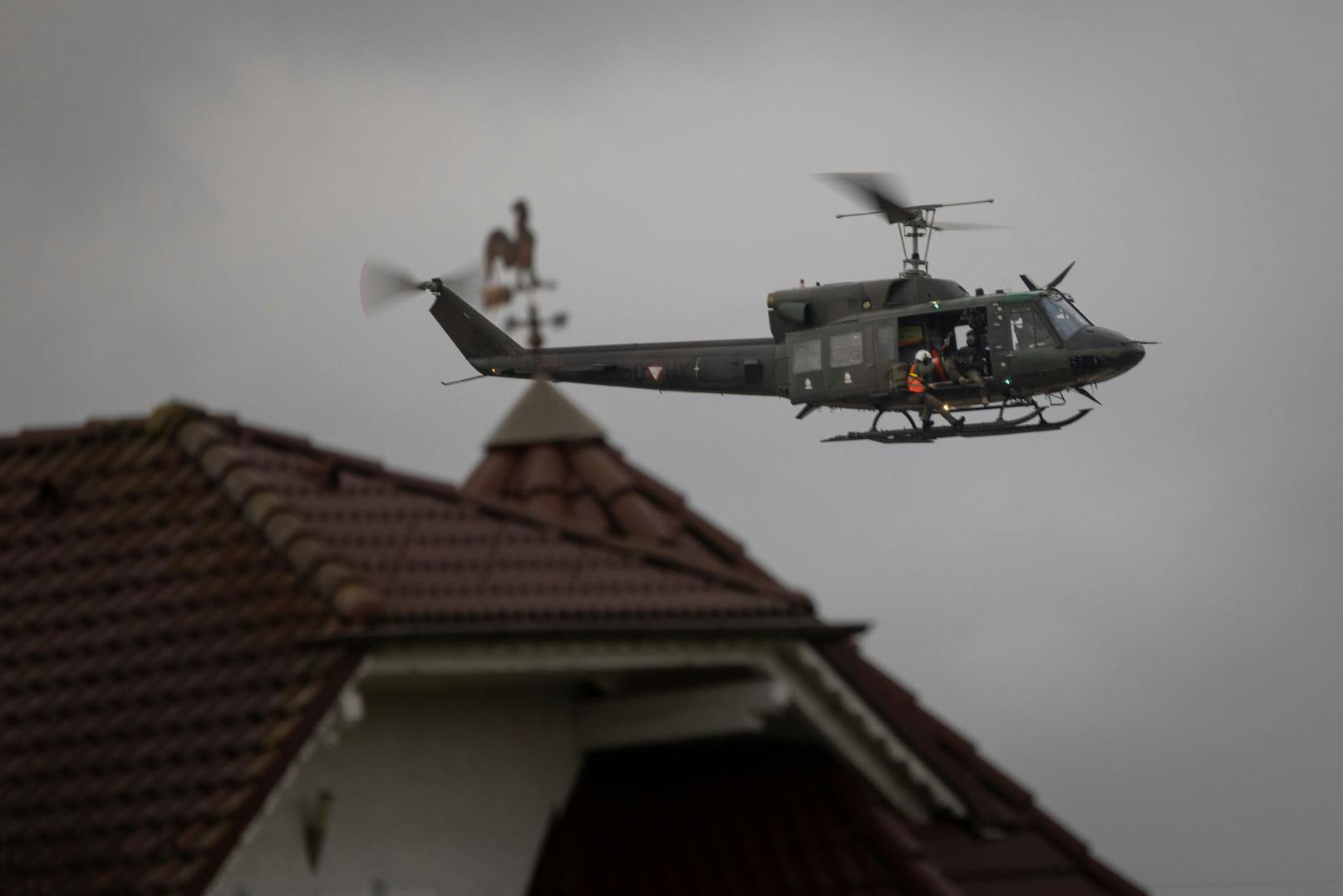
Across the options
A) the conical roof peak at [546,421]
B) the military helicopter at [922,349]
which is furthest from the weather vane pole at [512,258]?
the military helicopter at [922,349]

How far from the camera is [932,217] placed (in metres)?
32.3

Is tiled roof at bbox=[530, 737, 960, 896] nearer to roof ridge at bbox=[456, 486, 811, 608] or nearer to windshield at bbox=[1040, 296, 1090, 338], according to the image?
roof ridge at bbox=[456, 486, 811, 608]

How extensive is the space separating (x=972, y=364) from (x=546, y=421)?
21.6 meters

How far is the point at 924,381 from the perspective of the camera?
29.7 m

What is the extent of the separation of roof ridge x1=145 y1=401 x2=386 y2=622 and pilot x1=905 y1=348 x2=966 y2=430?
22.7m

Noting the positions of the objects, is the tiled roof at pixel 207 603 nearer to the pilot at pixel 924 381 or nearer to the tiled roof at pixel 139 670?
the tiled roof at pixel 139 670

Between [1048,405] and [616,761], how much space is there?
2269 cm

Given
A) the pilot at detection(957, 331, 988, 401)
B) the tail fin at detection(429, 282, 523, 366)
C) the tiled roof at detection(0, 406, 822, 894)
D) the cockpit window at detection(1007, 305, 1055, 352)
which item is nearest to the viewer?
the tiled roof at detection(0, 406, 822, 894)

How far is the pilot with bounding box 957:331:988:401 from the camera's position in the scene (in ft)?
96.7

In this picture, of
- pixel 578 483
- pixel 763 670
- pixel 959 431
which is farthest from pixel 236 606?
pixel 959 431

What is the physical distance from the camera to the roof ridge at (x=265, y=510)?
6363mm

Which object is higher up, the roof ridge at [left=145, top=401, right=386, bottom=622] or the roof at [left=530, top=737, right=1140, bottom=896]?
the roof ridge at [left=145, top=401, right=386, bottom=622]

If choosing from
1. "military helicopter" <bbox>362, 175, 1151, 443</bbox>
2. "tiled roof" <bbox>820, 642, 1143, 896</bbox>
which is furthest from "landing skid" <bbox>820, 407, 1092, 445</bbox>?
"tiled roof" <bbox>820, 642, 1143, 896</bbox>

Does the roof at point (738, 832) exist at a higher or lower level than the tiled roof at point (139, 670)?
lower
